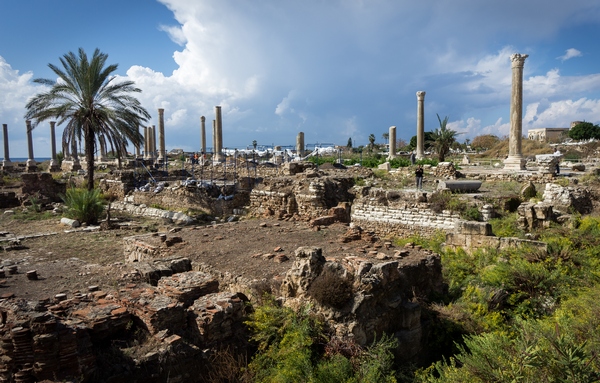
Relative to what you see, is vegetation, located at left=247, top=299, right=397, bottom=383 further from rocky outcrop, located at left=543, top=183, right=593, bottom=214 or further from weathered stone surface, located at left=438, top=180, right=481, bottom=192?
A: weathered stone surface, located at left=438, top=180, right=481, bottom=192

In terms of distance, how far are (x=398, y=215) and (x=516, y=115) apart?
14.9m

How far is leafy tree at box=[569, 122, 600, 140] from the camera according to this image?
57.5m

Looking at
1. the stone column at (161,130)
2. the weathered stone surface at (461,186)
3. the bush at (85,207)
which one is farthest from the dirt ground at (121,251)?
the stone column at (161,130)

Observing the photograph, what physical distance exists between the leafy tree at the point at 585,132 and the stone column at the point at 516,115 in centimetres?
4332

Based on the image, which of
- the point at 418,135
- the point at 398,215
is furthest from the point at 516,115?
the point at 398,215

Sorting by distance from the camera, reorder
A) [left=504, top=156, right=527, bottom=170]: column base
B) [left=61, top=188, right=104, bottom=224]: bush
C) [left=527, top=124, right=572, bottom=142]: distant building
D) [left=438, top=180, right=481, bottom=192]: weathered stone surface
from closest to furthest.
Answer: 1. [left=61, top=188, right=104, bottom=224]: bush
2. [left=438, top=180, right=481, bottom=192]: weathered stone surface
3. [left=504, top=156, right=527, bottom=170]: column base
4. [left=527, top=124, right=572, bottom=142]: distant building

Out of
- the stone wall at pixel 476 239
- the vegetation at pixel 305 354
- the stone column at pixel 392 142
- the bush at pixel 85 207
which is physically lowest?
the vegetation at pixel 305 354

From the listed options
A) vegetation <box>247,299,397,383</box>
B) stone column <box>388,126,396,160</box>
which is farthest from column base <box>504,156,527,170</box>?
vegetation <box>247,299,397,383</box>

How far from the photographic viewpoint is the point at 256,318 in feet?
17.5

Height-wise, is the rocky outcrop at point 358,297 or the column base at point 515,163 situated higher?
the column base at point 515,163

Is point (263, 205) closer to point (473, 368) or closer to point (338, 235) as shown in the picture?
point (338, 235)

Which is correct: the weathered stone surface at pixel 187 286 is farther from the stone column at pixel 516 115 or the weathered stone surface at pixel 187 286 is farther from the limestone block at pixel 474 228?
the stone column at pixel 516 115

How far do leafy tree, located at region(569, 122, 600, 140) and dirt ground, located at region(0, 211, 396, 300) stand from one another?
202 feet

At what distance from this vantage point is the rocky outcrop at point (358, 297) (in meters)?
5.18
